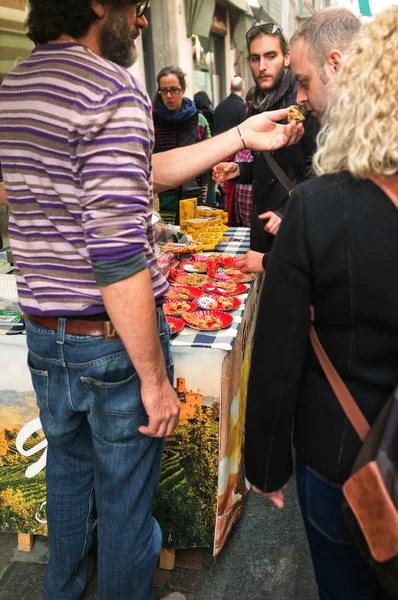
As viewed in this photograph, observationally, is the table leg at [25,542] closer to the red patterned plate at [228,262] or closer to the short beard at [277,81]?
the red patterned plate at [228,262]

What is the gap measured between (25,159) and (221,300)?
3.55ft

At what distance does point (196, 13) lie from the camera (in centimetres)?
850

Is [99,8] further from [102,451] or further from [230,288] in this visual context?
[230,288]

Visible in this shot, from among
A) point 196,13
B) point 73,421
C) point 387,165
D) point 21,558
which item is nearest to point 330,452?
point 387,165

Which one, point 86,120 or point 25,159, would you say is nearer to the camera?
point 86,120

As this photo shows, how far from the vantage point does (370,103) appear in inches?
33.9

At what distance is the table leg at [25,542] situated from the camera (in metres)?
2.04

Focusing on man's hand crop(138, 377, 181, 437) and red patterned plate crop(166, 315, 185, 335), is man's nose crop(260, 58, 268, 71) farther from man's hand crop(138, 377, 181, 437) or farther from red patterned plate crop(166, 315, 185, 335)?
man's hand crop(138, 377, 181, 437)

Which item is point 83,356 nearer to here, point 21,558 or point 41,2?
point 41,2

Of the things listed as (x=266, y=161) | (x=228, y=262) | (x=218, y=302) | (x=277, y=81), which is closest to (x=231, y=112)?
(x=277, y=81)

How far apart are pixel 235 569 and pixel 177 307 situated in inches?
39.2

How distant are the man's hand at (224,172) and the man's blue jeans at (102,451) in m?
1.68

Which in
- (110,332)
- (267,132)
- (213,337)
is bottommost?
(213,337)

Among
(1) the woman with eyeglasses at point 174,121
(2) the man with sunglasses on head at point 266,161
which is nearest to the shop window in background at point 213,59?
(1) the woman with eyeglasses at point 174,121
